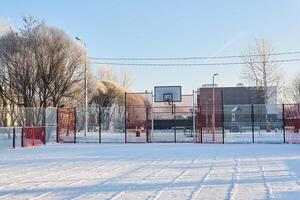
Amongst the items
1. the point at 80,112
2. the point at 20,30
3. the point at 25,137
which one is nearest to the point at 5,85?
the point at 20,30

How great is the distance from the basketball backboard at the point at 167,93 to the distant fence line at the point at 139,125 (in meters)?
0.81

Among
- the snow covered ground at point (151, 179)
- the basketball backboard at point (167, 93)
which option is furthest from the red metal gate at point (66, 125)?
the snow covered ground at point (151, 179)

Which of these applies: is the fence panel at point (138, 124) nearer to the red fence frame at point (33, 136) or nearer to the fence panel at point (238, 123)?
the red fence frame at point (33, 136)

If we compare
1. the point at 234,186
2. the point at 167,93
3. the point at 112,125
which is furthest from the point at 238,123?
the point at 234,186

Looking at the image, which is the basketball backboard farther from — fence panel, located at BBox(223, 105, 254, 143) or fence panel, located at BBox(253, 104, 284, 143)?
fence panel, located at BBox(253, 104, 284, 143)

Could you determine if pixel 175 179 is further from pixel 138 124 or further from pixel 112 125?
pixel 112 125

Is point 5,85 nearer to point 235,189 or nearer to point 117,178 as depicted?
point 117,178

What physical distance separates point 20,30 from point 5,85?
517 cm

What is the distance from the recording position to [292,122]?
101 feet

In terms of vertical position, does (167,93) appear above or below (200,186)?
above

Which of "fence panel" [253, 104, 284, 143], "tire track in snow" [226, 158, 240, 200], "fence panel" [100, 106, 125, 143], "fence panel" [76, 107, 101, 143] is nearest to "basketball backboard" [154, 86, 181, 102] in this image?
"fence panel" [100, 106, 125, 143]

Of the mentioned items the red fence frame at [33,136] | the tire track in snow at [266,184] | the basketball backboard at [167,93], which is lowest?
the tire track in snow at [266,184]

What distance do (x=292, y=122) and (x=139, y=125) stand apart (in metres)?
11.3

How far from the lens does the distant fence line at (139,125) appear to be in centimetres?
3006
